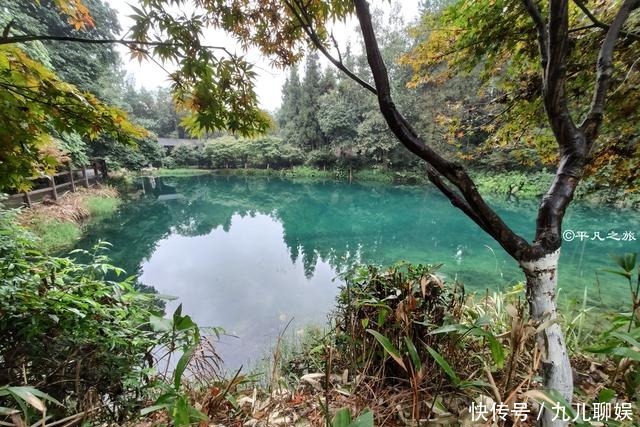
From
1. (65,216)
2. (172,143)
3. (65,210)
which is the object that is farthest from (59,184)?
(172,143)

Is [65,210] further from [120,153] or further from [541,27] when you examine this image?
[541,27]

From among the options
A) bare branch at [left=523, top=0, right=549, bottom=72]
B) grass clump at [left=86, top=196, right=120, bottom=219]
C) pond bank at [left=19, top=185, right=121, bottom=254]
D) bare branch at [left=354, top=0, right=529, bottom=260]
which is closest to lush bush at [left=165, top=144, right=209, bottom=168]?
pond bank at [left=19, top=185, right=121, bottom=254]

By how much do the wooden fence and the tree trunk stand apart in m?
7.09

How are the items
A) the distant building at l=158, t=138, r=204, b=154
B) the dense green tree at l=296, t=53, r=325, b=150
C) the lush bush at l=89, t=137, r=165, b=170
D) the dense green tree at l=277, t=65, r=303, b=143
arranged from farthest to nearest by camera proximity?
the distant building at l=158, t=138, r=204, b=154 < the dense green tree at l=277, t=65, r=303, b=143 < the dense green tree at l=296, t=53, r=325, b=150 < the lush bush at l=89, t=137, r=165, b=170

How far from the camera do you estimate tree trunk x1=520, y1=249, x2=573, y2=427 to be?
932mm

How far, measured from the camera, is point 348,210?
1119 centimetres

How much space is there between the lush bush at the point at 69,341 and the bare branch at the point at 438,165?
4.02ft

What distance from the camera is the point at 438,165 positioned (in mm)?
1087

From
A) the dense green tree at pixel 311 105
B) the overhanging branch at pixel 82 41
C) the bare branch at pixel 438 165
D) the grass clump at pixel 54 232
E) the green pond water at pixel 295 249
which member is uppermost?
the dense green tree at pixel 311 105

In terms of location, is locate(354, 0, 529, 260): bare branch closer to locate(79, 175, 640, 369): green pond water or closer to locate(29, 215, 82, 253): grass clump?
locate(79, 175, 640, 369): green pond water

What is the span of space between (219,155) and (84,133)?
23566mm

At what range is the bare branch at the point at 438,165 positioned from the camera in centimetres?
105

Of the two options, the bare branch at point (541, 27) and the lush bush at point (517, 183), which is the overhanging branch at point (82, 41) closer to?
the bare branch at point (541, 27)

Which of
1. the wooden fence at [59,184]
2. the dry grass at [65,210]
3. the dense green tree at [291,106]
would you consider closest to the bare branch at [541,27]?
the wooden fence at [59,184]
